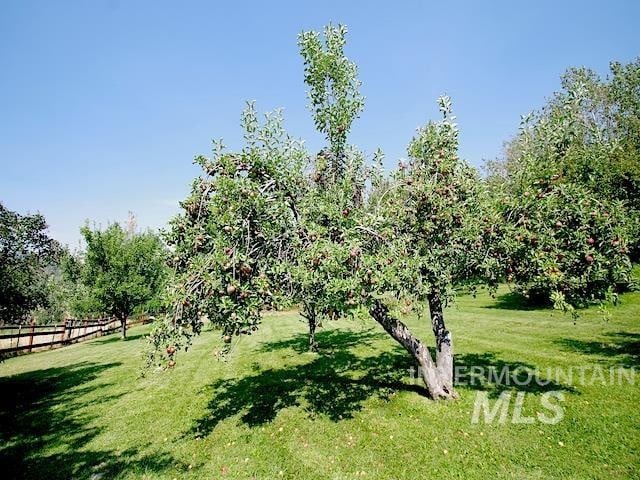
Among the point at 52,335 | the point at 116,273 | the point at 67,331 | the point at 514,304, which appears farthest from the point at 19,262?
the point at 514,304

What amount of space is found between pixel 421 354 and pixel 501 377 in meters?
4.01

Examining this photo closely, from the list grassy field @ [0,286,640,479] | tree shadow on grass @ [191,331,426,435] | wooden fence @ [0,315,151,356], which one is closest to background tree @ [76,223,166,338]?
wooden fence @ [0,315,151,356]

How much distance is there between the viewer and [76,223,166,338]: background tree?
27.5 meters

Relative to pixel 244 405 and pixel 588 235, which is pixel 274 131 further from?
pixel 244 405

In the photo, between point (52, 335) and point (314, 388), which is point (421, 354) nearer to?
point (314, 388)

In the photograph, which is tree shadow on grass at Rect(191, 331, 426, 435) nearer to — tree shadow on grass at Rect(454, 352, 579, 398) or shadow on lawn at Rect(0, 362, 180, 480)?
tree shadow on grass at Rect(454, 352, 579, 398)

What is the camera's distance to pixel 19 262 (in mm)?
16594

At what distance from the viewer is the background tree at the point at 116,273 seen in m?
27.5

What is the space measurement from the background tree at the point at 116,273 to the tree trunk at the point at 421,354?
73.0 ft

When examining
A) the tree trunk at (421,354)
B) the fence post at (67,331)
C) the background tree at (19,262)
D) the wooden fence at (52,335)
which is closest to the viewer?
the tree trunk at (421,354)

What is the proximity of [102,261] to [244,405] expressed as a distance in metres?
23.1

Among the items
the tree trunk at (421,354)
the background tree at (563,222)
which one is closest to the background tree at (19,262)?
the tree trunk at (421,354)

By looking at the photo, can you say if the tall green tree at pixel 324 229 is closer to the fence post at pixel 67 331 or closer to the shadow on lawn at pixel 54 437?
the shadow on lawn at pixel 54 437

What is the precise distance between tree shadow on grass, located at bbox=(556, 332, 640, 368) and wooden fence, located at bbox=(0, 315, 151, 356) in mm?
26303
